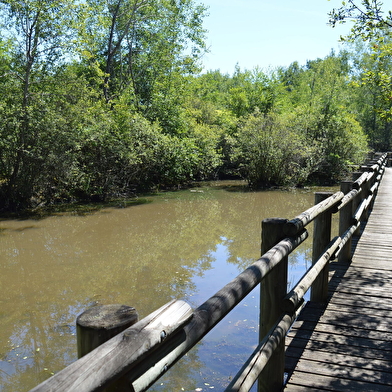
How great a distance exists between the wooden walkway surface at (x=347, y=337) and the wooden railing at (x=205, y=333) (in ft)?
1.02

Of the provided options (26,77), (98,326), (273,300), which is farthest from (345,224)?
(26,77)

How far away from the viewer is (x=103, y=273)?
9297 millimetres

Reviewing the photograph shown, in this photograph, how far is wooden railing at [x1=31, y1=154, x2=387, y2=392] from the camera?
1.15 metres

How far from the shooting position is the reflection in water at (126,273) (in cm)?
548

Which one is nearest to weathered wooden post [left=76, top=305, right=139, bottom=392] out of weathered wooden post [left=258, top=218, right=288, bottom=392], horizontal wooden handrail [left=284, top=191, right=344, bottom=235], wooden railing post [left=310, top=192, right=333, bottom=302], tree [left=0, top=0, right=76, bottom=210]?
weathered wooden post [left=258, top=218, right=288, bottom=392]

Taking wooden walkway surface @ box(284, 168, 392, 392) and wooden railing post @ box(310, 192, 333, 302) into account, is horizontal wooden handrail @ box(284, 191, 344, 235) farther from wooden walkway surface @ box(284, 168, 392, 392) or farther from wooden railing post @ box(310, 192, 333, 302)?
wooden walkway surface @ box(284, 168, 392, 392)

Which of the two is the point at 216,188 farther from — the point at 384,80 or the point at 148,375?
the point at 148,375

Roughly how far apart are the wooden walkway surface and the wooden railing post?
13cm

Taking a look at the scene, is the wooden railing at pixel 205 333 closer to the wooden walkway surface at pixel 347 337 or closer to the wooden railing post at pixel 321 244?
the wooden railing post at pixel 321 244

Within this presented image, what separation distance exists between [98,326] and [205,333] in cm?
62

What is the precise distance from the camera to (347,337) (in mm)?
3850

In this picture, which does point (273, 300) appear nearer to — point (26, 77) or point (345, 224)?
point (345, 224)

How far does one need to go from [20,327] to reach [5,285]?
238cm

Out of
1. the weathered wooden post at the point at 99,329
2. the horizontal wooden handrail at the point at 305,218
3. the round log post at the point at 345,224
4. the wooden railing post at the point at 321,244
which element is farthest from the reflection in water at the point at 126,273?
the weathered wooden post at the point at 99,329
